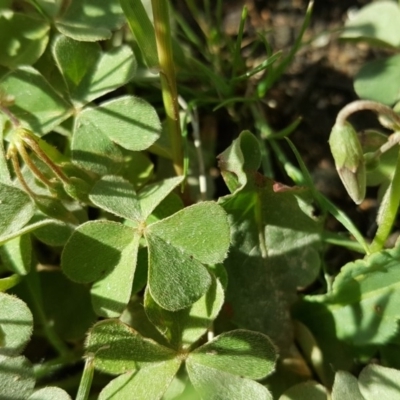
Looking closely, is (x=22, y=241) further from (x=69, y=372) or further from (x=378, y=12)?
(x=378, y=12)

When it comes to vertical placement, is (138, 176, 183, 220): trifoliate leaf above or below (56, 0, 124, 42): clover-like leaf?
below

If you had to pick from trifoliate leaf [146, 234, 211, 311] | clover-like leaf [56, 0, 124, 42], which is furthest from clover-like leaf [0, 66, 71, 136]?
trifoliate leaf [146, 234, 211, 311]

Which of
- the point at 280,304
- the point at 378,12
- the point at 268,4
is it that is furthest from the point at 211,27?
the point at 280,304

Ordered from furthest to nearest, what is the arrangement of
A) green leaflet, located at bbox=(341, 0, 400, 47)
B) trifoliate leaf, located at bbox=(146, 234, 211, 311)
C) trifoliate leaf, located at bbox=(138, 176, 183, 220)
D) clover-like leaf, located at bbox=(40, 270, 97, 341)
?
green leaflet, located at bbox=(341, 0, 400, 47) → clover-like leaf, located at bbox=(40, 270, 97, 341) → trifoliate leaf, located at bbox=(138, 176, 183, 220) → trifoliate leaf, located at bbox=(146, 234, 211, 311)

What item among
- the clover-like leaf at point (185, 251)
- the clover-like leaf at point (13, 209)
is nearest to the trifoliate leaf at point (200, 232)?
the clover-like leaf at point (185, 251)

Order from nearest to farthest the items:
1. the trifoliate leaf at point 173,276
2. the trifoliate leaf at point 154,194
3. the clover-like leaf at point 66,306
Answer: the trifoliate leaf at point 173,276
the trifoliate leaf at point 154,194
the clover-like leaf at point 66,306

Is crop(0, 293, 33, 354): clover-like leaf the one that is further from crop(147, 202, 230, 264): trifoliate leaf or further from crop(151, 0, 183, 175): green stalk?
crop(151, 0, 183, 175): green stalk

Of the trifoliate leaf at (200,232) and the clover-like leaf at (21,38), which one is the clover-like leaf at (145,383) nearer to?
the trifoliate leaf at (200,232)

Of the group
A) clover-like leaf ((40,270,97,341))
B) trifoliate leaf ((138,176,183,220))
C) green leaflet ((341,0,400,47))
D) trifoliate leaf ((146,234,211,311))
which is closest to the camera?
trifoliate leaf ((146,234,211,311))
